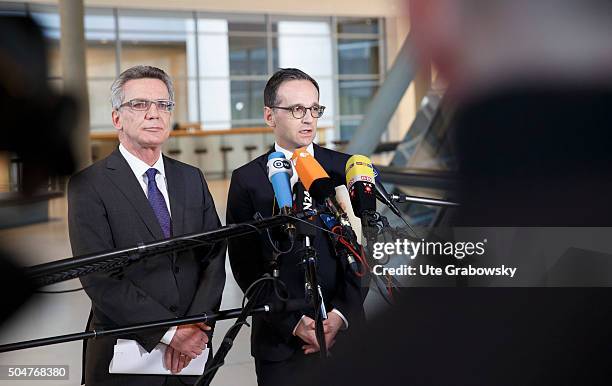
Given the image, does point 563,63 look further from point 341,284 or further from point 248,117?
point 248,117

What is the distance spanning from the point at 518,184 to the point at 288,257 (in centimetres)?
45

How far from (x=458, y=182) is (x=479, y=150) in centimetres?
7

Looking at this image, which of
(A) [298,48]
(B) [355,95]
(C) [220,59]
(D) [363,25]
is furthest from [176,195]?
(C) [220,59]

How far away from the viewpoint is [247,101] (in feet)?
36.3

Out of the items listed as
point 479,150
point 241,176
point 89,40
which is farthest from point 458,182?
point 89,40

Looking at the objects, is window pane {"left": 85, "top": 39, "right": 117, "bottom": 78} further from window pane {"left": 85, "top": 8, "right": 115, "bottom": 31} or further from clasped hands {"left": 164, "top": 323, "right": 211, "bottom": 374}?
clasped hands {"left": 164, "top": 323, "right": 211, "bottom": 374}

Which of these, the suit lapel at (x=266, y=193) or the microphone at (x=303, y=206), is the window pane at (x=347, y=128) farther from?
the microphone at (x=303, y=206)

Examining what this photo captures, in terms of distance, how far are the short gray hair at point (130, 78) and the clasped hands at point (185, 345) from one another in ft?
1.18

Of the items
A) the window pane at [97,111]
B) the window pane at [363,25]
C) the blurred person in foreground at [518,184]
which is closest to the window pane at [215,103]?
the window pane at [97,111]

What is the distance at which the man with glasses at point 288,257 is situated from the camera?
1.27 m

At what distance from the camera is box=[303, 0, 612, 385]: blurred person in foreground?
1369 mm

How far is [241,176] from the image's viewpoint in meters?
1.32

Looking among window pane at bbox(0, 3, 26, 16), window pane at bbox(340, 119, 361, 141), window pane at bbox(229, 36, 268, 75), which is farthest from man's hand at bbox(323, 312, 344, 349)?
window pane at bbox(229, 36, 268, 75)
